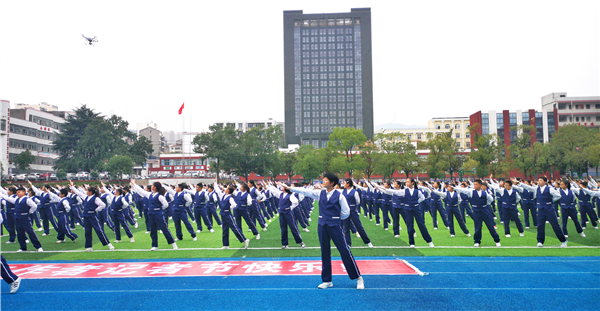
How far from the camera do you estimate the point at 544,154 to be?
4591 cm

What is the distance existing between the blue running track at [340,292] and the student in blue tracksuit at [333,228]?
300 millimetres

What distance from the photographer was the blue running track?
5.89 metres

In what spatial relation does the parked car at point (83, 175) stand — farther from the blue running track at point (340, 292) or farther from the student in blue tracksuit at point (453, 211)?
the student in blue tracksuit at point (453, 211)

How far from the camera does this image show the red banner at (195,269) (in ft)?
25.8

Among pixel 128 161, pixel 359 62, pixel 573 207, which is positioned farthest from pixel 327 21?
pixel 573 207

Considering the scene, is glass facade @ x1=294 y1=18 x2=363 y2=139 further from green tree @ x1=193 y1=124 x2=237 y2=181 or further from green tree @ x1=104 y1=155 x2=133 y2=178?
green tree @ x1=104 y1=155 x2=133 y2=178

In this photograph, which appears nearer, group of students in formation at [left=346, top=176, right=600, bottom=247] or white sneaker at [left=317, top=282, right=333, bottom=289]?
white sneaker at [left=317, top=282, right=333, bottom=289]

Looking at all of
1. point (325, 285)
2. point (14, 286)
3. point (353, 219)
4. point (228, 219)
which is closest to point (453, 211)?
point (353, 219)

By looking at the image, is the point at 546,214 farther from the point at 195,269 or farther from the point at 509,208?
the point at 195,269

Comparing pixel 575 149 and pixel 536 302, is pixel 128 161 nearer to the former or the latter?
pixel 536 302

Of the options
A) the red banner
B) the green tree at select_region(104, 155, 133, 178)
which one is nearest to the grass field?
the red banner

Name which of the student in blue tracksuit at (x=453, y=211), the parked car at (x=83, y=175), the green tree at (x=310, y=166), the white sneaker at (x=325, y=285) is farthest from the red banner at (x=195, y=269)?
the parked car at (x=83, y=175)

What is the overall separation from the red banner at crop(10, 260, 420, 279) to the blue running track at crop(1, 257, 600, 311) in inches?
14.2

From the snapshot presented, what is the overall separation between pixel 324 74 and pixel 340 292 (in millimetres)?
109976
